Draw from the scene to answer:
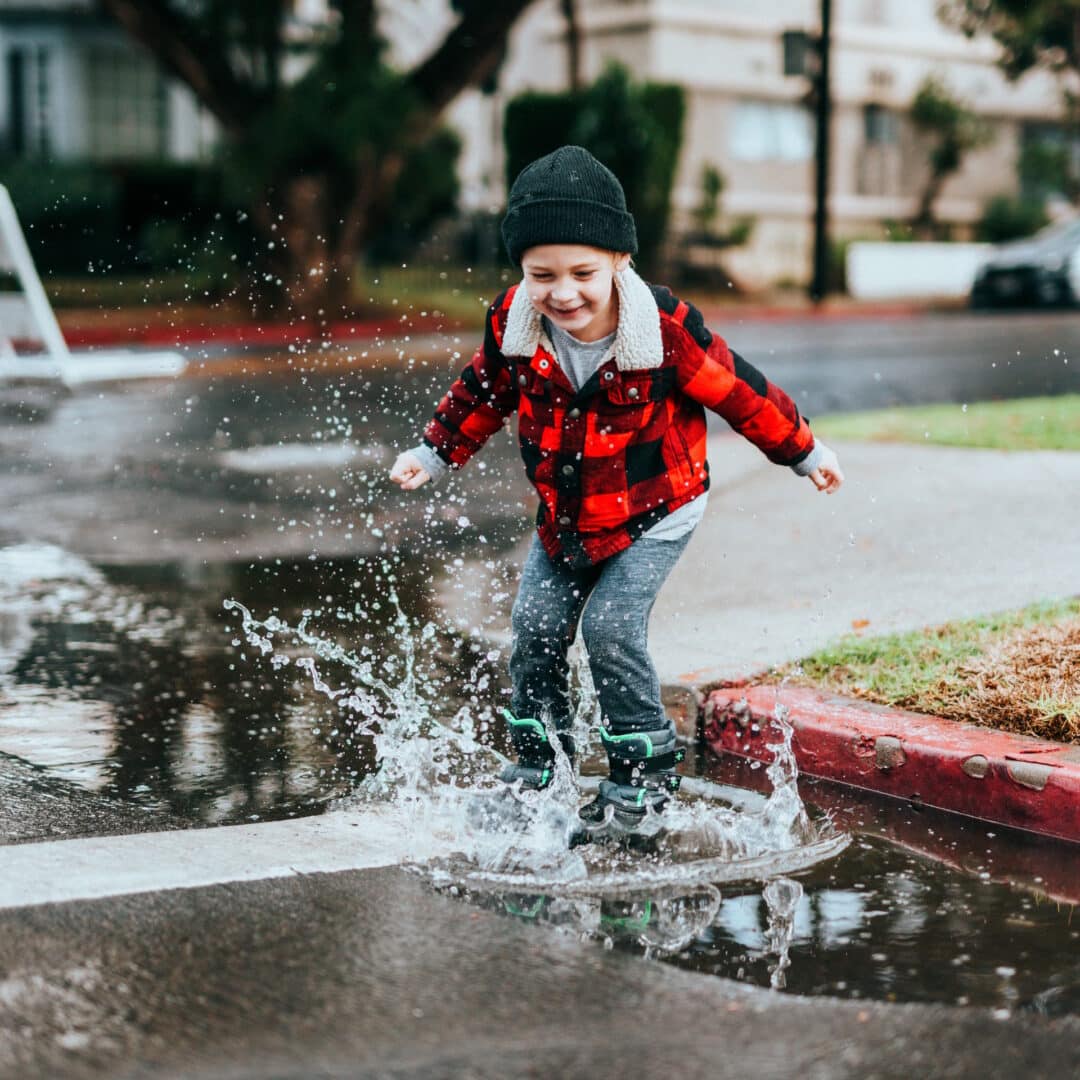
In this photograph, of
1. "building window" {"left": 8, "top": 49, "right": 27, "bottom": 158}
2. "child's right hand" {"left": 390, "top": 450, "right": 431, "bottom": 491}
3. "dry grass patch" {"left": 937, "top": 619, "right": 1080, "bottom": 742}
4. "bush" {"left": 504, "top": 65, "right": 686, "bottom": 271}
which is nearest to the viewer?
"child's right hand" {"left": 390, "top": 450, "right": 431, "bottom": 491}

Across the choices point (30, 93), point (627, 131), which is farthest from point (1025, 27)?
point (30, 93)

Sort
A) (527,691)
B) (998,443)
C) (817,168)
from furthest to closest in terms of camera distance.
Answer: (817,168) < (998,443) < (527,691)

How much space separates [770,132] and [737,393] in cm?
3427

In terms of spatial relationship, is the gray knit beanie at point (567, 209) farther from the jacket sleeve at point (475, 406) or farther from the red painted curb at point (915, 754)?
the red painted curb at point (915, 754)

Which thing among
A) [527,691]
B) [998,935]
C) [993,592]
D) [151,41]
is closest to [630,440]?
[527,691]

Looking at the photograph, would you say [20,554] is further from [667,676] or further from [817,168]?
[817,168]

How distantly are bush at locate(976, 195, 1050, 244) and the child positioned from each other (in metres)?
34.8

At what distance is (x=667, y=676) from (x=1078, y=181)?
33.7 m

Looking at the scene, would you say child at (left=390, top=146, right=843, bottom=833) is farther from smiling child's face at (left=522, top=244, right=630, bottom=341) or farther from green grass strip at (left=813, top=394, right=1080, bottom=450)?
green grass strip at (left=813, top=394, right=1080, bottom=450)

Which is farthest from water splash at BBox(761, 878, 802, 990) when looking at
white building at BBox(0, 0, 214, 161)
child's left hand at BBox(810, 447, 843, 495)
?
white building at BBox(0, 0, 214, 161)

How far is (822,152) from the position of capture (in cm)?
2836

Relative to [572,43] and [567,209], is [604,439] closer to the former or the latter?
[567,209]

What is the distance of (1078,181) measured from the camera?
36.2 meters

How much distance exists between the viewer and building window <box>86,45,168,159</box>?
35875mm
